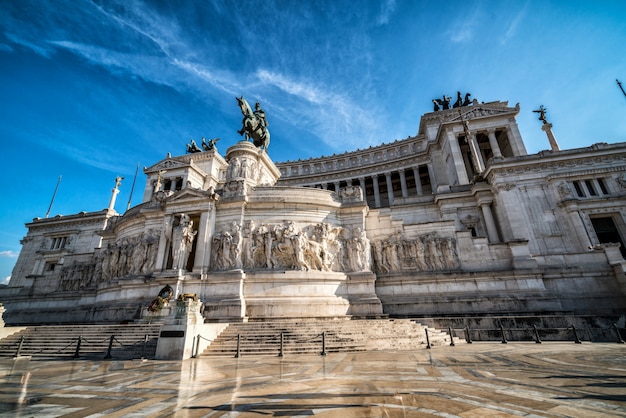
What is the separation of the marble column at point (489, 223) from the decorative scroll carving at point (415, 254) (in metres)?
9.00

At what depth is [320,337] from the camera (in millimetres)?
13305

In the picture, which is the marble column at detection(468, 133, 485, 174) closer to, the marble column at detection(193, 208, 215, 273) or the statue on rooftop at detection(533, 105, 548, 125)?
the statue on rooftop at detection(533, 105, 548, 125)

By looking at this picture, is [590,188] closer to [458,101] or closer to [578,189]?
[578,189]

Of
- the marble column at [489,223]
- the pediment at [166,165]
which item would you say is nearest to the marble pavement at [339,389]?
the marble column at [489,223]

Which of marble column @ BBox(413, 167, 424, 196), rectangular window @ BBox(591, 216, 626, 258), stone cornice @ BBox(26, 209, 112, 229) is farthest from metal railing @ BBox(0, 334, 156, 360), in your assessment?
marble column @ BBox(413, 167, 424, 196)

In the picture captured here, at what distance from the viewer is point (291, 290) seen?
741 inches

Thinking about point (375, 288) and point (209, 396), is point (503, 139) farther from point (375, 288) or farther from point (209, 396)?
point (209, 396)

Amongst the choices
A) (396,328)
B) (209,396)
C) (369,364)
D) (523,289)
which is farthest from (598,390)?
(523,289)

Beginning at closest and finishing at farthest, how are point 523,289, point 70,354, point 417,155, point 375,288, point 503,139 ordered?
point 70,354 → point 523,289 → point 375,288 → point 503,139 → point 417,155

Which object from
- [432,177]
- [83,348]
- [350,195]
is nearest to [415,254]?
[350,195]

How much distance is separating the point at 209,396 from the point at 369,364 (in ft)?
16.2

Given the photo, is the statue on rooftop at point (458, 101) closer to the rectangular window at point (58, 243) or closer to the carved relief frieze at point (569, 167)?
the carved relief frieze at point (569, 167)

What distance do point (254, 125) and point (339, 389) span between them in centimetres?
3198

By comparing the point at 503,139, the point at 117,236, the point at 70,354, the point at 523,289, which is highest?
the point at 503,139
